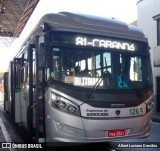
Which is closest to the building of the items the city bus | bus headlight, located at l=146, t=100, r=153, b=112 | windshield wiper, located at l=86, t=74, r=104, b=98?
bus headlight, located at l=146, t=100, r=153, b=112

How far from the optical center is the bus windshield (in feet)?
20.3

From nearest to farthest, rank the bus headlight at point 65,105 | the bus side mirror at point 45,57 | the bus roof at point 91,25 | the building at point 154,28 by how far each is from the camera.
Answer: the bus headlight at point 65,105, the bus side mirror at point 45,57, the bus roof at point 91,25, the building at point 154,28

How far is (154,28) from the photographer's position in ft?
73.0

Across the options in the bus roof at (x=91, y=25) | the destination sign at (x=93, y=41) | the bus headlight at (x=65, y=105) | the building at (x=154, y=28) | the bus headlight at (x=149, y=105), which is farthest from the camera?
the building at (x=154, y=28)

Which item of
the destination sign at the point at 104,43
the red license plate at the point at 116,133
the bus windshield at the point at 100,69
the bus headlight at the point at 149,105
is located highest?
the destination sign at the point at 104,43

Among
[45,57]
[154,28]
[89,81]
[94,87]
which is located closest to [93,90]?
[94,87]

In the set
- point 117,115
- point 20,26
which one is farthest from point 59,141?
point 20,26

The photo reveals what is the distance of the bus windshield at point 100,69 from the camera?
244 inches

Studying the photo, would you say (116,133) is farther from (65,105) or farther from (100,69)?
(100,69)

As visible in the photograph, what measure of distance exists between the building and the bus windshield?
1442 cm

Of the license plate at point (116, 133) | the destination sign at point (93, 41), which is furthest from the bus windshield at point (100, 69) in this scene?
the license plate at point (116, 133)

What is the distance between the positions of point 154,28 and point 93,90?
17.3m

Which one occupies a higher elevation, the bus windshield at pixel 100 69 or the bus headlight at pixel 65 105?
the bus windshield at pixel 100 69

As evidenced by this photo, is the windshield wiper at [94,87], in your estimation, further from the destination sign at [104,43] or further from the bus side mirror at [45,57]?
the bus side mirror at [45,57]
